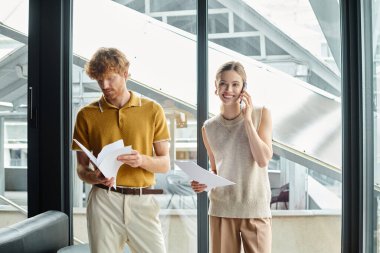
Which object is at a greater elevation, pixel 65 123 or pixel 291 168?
pixel 65 123

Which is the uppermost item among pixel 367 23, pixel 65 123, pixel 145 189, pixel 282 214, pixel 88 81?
pixel 367 23

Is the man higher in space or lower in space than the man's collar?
lower

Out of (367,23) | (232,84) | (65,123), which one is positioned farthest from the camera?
(65,123)

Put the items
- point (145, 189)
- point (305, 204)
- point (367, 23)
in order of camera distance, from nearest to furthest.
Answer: point (145, 189) < point (367, 23) < point (305, 204)

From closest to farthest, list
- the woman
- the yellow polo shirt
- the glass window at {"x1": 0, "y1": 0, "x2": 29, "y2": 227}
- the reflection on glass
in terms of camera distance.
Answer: the yellow polo shirt < the woman < the reflection on glass < the glass window at {"x1": 0, "y1": 0, "x2": 29, "y2": 227}

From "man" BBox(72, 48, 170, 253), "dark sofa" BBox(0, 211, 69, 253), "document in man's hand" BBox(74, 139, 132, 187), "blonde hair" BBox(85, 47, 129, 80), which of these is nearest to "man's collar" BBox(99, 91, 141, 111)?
"man" BBox(72, 48, 170, 253)

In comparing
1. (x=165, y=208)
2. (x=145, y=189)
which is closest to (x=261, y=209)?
(x=145, y=189)

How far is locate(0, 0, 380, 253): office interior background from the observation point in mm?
3135

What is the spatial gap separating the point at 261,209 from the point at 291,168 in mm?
782

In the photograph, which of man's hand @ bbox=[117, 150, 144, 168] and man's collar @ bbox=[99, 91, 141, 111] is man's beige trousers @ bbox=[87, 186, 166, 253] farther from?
man's collar @ bbox=[99, 91, 141, 111]

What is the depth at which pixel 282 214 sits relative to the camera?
324cm

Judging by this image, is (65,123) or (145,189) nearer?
(145,189)

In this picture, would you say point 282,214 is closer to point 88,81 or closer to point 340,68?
point 340,68

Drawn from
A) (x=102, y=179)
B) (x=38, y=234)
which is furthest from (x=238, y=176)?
(x=38, y=234)
